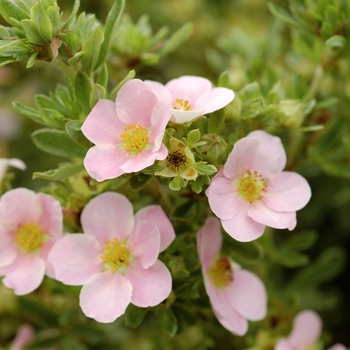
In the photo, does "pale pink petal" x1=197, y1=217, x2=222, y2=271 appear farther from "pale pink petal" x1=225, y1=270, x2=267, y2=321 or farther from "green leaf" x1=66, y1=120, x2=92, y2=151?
"green leaf" x1=66, y1=120, x2=92, y2=151

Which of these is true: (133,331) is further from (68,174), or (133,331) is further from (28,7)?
(28,7)

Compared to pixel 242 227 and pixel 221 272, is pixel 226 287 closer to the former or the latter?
pixel 221 272

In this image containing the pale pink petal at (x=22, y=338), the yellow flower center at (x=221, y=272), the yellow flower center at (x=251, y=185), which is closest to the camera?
the yellow flower center at (x=251, y=185)

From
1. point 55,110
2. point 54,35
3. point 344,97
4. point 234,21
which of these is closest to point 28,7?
point 54,35

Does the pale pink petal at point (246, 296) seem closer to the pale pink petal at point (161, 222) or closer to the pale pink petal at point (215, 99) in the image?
the pale pink petal at point (161, 222)

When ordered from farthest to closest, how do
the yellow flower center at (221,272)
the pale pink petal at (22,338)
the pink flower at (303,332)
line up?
the pale pink petal at (22,338) → the pink flower at (303,332) → the yellow flower center at (221,272)

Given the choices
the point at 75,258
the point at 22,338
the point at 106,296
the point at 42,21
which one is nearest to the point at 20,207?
the point at 75,258

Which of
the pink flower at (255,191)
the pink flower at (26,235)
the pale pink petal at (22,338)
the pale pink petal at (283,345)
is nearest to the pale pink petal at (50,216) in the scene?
the pink flower at (26,235)

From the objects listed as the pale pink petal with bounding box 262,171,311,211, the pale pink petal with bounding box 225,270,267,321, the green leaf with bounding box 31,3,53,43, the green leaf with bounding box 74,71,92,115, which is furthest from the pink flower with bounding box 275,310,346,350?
the green leaf with bounding box 31,3,53,43
